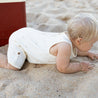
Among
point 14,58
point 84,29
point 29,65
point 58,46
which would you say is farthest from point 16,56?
point 84,29

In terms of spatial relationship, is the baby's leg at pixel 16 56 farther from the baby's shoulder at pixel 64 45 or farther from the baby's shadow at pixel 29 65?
the baby's shoulder at pixel 64 45

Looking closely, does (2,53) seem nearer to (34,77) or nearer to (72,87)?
(34,77)

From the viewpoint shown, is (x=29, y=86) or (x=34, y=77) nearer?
(x=29, y=86)

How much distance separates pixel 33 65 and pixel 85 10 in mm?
1605

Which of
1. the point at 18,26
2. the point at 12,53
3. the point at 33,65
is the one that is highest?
the point at 18,26

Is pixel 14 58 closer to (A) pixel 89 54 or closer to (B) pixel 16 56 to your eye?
(B) pixel 16 56

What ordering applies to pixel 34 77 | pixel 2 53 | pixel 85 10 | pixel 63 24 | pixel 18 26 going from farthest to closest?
1. pixel 85 10
2. pixel 63 24
3. pixel 18 26
4. pixel 2 53
5. pixel 34 77

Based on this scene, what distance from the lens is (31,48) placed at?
4.52ft

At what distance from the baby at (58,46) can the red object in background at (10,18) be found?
0.95 feet

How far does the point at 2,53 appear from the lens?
1.57 meters

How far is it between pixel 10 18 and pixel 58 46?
26.6 inches

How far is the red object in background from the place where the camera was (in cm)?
159

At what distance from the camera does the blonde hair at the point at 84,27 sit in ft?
3.84

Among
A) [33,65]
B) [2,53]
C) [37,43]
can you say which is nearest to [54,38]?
[37,43]
